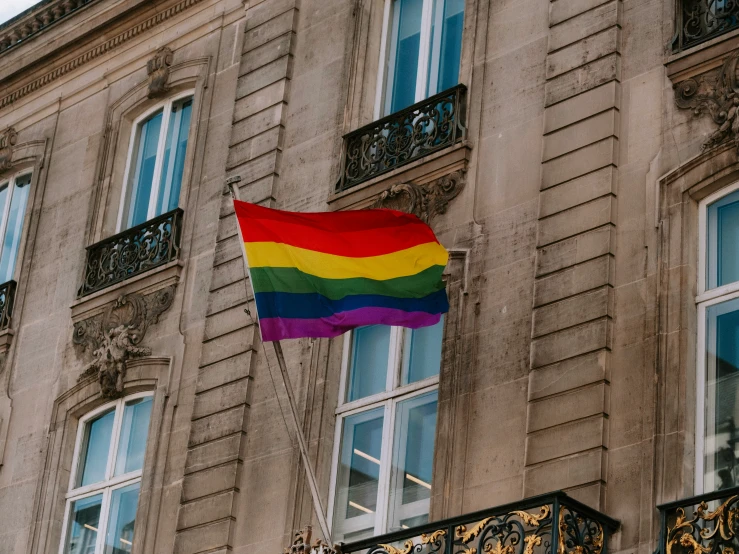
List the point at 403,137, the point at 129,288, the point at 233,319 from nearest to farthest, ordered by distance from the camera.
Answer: the point at 403,137
the point at 233,319
the point at 129,288

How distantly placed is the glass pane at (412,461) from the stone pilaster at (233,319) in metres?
1.53

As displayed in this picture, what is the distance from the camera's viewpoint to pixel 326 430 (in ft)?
46.1

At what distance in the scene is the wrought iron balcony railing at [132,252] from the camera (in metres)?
16.6

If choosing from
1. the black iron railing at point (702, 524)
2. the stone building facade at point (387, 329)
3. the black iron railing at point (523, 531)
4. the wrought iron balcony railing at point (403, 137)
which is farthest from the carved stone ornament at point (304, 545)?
the wrought iron balcony railing at point (403, 137)

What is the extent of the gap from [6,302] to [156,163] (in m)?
2.14

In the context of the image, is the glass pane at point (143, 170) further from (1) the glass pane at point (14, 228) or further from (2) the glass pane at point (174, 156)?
(1) the glass pane at point (14, 228)

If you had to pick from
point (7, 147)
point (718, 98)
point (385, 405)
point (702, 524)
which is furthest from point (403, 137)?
point (7, 147)

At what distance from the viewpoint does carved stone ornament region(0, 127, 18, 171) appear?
1933 centimetres

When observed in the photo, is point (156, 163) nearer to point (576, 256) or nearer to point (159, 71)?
point (159, 71)

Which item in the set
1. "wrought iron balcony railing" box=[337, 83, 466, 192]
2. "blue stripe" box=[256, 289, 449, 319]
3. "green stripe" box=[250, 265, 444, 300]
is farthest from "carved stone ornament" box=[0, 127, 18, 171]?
"blue stripe" box=[256, 289, 449, 319]

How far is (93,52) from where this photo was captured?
18859mm

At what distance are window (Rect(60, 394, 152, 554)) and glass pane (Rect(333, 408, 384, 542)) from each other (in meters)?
2.38

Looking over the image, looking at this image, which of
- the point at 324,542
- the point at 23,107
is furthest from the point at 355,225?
the point at 23,107

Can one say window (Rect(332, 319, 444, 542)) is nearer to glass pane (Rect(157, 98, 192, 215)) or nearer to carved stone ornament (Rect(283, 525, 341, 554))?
carved stone ornament (Rect(283, 525, 341, 554))
